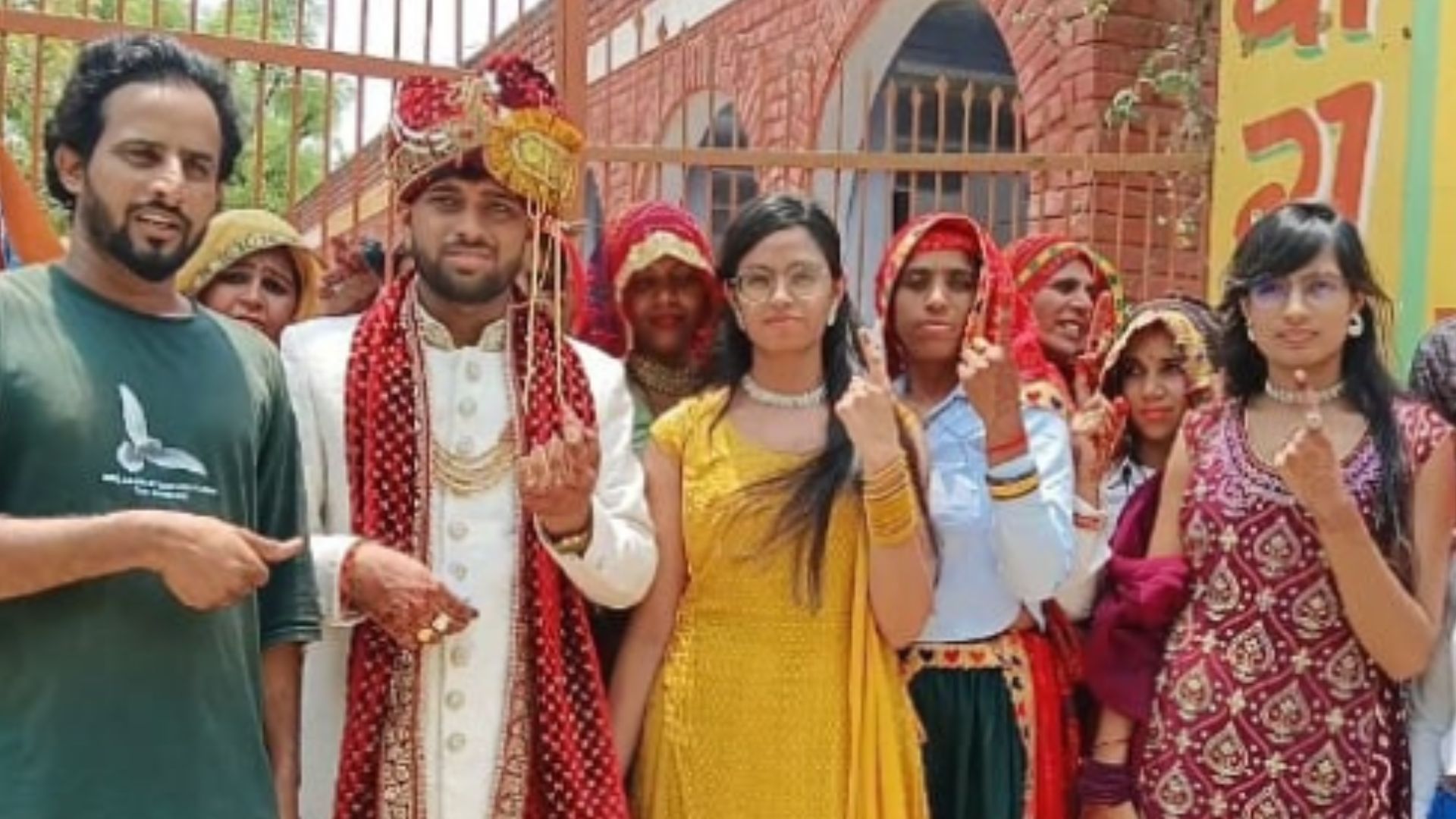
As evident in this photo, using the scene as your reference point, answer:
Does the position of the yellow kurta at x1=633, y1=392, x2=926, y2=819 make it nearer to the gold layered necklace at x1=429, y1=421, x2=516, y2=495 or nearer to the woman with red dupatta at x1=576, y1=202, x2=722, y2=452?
the gold layered necklace at x1=429, y1=421, x2=516, y2=495

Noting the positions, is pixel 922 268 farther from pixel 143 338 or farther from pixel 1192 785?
pixel 143 338

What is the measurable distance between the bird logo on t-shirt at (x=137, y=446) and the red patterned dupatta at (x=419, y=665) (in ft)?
1.98

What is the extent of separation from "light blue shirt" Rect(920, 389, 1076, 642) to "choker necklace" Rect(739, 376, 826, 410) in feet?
0.80

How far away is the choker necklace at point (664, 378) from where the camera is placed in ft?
11.2

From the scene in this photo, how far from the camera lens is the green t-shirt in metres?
2.03

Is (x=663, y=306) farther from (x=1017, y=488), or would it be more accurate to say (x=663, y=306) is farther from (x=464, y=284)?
(x=1017, y=488)

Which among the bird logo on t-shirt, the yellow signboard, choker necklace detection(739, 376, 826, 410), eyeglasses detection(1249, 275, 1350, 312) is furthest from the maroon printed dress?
the bird logo on t-shirt

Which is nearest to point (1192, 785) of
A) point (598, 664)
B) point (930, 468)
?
point (930, 468)

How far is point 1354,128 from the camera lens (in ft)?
14.7

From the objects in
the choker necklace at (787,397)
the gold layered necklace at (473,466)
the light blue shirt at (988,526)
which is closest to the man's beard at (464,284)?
the gold layered necklace at (473,466)

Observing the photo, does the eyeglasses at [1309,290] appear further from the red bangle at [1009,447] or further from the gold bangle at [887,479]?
the gold bangle at [887,479]

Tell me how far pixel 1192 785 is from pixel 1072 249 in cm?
140

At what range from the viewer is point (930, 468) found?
3.06m

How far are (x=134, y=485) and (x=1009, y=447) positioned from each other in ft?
4.77
